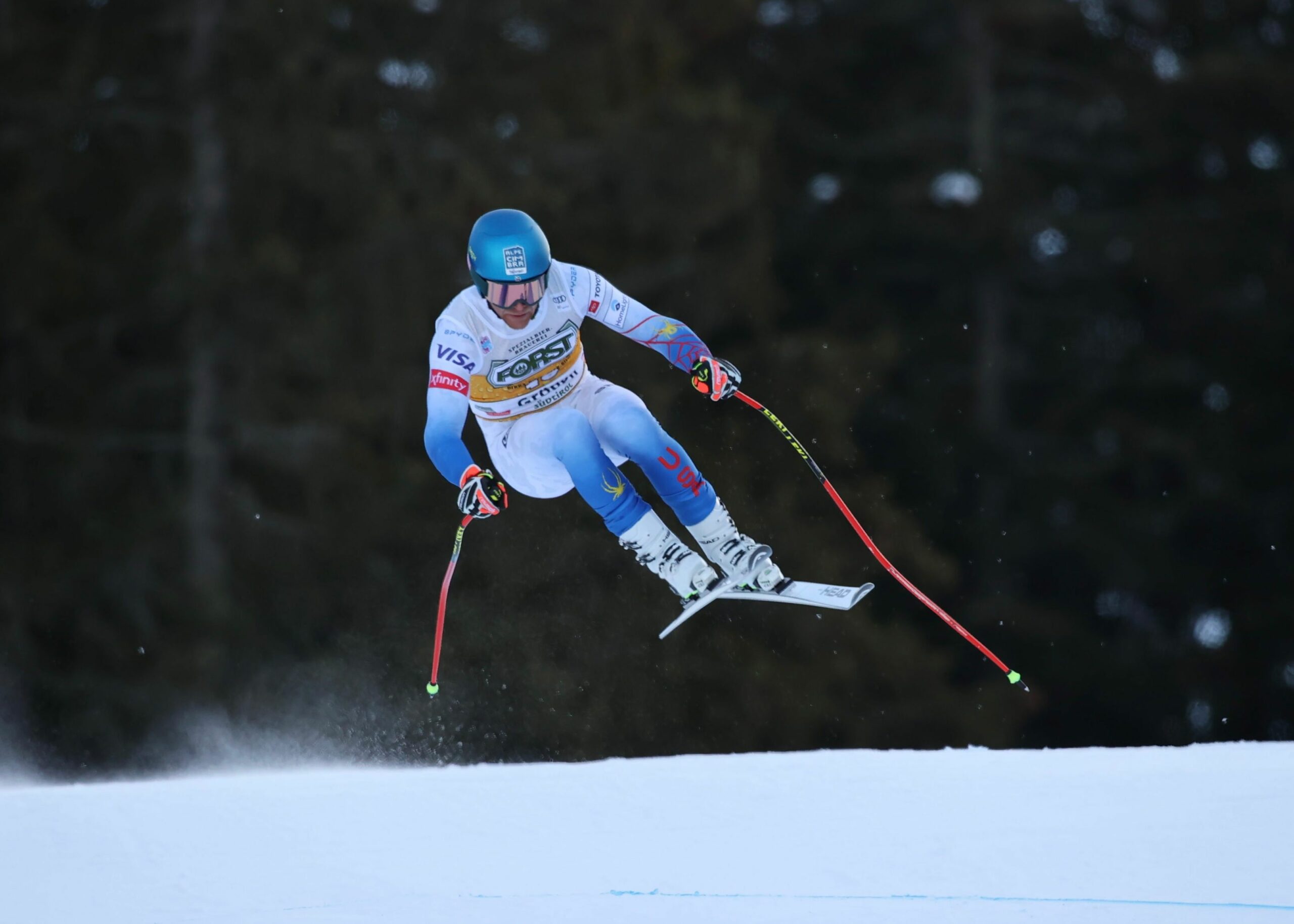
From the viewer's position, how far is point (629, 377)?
1256 cm

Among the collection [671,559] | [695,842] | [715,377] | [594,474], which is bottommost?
[695,842]

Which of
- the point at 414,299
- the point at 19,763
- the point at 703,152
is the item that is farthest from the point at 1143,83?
the point at 19,763

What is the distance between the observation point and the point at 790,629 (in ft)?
44.1

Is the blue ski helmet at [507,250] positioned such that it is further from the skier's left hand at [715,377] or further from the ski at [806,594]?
the ski at [806,594]

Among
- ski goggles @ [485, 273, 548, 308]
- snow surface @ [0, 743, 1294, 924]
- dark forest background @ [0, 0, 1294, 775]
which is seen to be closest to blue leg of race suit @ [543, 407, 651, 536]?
ski goggles @ [485, 273, 548, 308]

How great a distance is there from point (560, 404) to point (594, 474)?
35 cm

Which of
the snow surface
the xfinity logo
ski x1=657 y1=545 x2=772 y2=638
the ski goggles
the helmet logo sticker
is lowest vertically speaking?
the snow surface

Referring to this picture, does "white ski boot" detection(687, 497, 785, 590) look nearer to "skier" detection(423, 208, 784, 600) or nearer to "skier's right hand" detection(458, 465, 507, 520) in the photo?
"skier" detection(423, 208, 784, 600)

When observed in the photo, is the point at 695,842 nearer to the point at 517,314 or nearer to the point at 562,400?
the point at 562,400

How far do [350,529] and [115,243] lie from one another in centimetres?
351

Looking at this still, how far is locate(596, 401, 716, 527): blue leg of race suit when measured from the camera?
17.0 ft

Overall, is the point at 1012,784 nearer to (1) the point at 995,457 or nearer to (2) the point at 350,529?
(2) the point at 350,529

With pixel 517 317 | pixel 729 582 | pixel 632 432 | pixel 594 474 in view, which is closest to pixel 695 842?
pixel 729 582

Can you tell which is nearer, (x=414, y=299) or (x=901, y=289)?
(x=414, y=299)
